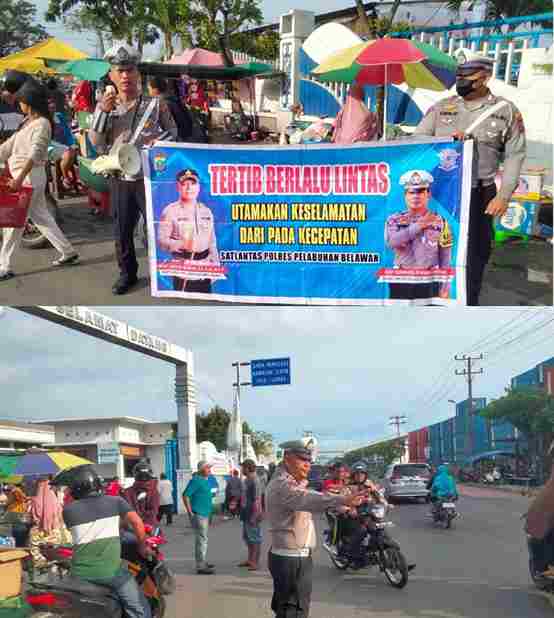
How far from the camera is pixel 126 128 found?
8.65 metres

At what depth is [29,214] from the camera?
8.98 meters

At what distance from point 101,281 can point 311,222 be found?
2333 mm

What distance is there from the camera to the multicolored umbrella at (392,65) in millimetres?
11375

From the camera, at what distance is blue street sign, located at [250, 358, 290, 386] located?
23547mm

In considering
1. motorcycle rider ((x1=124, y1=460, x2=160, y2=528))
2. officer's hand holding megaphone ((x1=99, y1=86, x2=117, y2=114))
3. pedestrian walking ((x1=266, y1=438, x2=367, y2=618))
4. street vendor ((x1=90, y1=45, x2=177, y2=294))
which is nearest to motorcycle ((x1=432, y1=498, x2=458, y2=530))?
A: motorcycle rider ((x1=124, y1=460, x2=160, y2=528))

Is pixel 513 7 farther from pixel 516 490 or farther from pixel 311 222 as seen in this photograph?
pixel 516 490

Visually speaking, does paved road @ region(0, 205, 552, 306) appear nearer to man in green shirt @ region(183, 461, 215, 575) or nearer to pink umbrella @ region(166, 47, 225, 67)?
man in green shirt @ region(183, 461, 215, 575)

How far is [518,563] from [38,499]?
18.0ft

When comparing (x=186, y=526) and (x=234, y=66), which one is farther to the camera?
(x=234, y=66)

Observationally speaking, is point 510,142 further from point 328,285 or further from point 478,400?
point 478,400

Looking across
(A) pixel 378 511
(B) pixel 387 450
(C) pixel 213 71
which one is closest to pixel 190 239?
(A) pixel 378 511

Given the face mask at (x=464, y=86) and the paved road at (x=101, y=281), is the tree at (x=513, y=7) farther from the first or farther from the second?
the face mask at (x=464, y=86)

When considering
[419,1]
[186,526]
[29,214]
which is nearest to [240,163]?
[29,214]

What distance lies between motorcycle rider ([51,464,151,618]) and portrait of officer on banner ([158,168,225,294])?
3.40 meters
